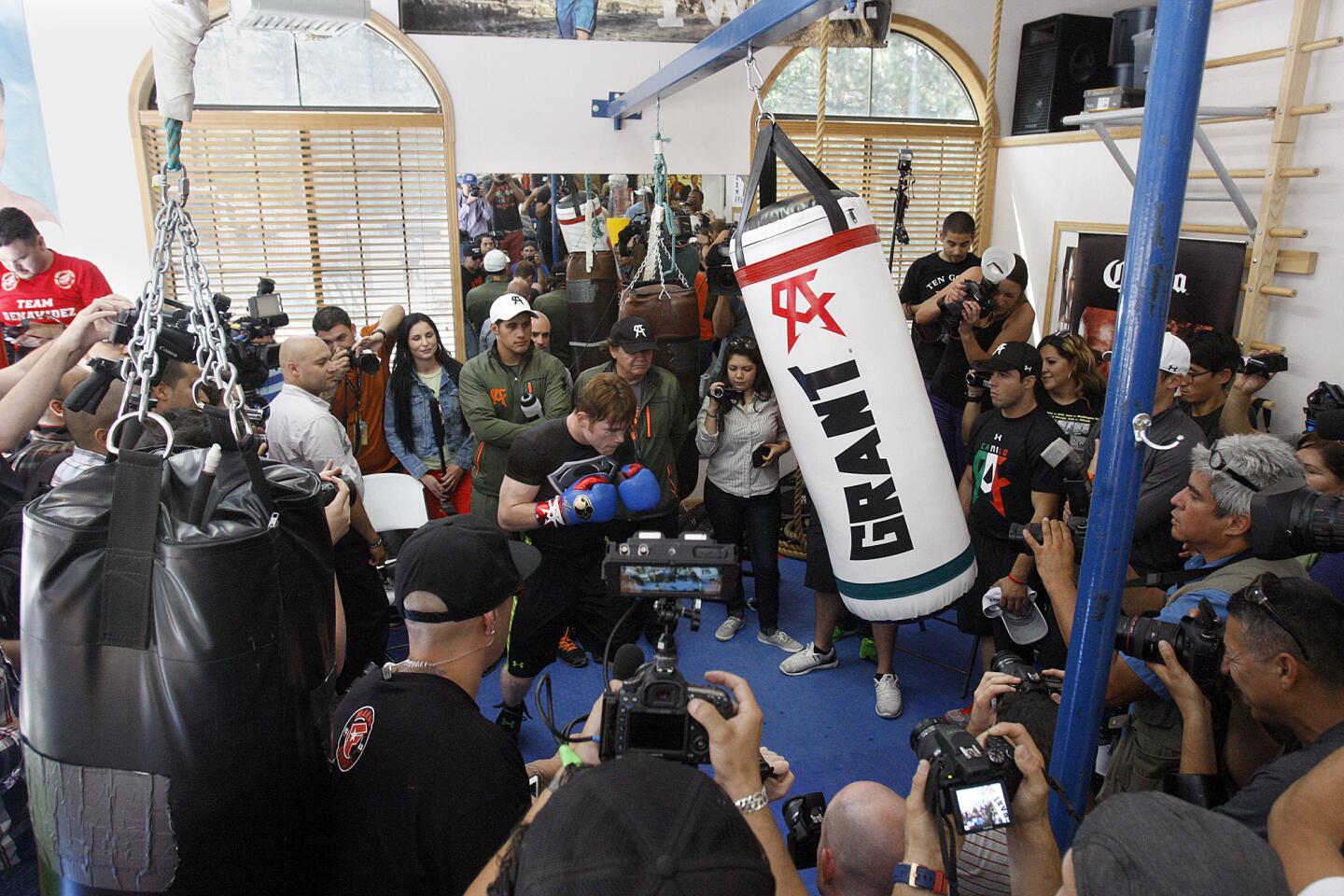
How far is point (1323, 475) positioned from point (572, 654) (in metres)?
3.00

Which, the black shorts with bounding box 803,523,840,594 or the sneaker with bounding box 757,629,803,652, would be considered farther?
the sneaker with bounding box 757,629,803,652

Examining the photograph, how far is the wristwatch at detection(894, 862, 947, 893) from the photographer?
1338mm

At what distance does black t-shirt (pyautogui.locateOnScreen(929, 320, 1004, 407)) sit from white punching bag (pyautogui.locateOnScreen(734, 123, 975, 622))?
1711mm

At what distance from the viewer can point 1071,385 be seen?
3701mm

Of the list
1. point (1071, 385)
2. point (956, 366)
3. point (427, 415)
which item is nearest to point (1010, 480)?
point (1071, 385)

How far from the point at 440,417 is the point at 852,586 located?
2.49 m

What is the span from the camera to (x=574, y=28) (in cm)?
565

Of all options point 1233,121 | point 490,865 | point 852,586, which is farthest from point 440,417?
point 1233,121

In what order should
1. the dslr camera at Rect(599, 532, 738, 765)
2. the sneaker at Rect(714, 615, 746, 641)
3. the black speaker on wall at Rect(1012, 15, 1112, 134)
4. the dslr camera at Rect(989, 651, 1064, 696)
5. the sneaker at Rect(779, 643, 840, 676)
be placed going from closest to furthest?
the dslr camera at Rect(599, 532, 738, 765) < the dslr camera at Rect(989, 651, 1064, 696) < the sneaker at Rect(779, 643, 840, 676) < the sneaker at Rect(714, 615, 746, 641) < the black speaker on wall at Rect(1012, 15, 1112, 134)

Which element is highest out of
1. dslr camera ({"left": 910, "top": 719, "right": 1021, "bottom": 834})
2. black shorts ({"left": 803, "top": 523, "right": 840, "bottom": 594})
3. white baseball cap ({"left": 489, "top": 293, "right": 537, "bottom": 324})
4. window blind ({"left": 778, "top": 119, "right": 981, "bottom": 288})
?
window blind ({"left": 778, "top": 119, "right": 981, "bottom": 288})

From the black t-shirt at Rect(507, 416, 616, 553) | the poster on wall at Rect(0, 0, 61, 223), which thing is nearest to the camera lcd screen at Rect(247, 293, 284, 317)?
the black t-shirt at Rect(507, 416, 616, 553)

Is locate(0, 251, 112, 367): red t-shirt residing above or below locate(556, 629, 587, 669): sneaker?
above

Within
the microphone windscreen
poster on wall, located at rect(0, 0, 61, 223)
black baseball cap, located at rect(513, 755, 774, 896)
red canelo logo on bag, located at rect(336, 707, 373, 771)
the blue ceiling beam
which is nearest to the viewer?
black baseball cap, located at rect(513, 755, 774, 896)

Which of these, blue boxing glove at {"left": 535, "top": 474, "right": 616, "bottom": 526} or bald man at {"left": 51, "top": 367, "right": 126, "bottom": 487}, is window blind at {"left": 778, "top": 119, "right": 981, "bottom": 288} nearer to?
blue boxing glove at {"left": 535, "top": 474, "right": 616, "bottom": 526}
